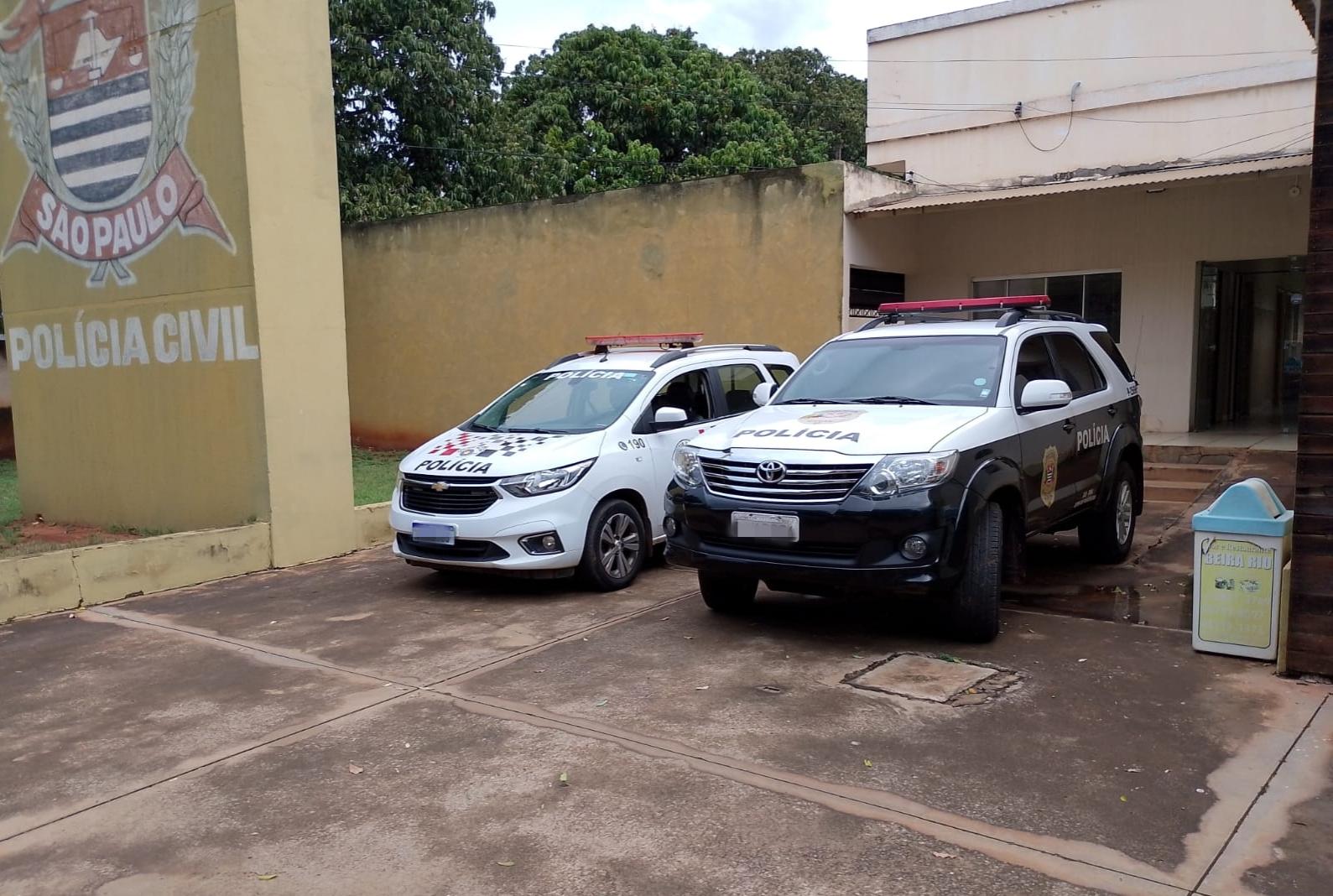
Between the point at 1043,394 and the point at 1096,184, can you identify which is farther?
the point at 1096,184

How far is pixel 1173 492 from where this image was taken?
1041 centimetres

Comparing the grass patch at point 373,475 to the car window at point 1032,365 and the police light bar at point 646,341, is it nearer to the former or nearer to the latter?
→ the police light bar at point 646,341

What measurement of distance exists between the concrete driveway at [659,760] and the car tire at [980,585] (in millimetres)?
152

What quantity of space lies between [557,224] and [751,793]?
38.6 ft

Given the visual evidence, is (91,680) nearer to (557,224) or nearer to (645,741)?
(645,741)

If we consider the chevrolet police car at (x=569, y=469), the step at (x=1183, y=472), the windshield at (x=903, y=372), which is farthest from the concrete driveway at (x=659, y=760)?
the step at (x=1183, y=472)

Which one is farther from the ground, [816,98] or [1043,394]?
[816,98]

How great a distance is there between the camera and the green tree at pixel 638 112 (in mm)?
23719

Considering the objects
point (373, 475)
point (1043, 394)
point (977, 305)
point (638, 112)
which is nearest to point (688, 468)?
point (1043, 394)

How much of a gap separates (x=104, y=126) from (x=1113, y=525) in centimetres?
962

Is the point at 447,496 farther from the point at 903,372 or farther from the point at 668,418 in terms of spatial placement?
the point at 903,372

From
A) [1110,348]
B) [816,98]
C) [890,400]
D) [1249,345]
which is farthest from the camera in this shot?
[816,98]

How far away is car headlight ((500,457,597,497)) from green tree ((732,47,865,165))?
25993mm

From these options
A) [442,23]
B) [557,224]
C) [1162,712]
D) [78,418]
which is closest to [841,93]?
[442,23]
